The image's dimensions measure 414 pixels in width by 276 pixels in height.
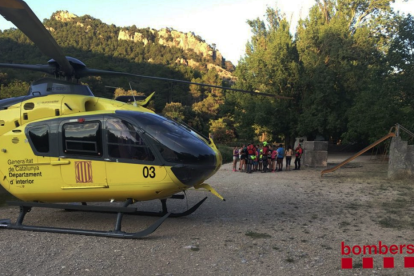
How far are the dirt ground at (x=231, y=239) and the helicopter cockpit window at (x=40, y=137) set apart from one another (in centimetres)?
179

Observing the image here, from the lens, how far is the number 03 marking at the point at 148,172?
18.9ft

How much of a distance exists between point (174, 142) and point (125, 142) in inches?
39.0

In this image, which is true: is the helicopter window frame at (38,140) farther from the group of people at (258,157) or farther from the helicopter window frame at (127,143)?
the group of people at (258,157)

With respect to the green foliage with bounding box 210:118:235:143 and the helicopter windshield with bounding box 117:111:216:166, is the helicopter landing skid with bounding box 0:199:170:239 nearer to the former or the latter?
the helicopter windshield with bounding box 117:111:216:166

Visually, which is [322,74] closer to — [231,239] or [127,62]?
[231,239]

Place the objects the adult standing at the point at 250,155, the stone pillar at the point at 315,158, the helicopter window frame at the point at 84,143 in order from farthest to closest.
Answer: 1. the stone pillar at the point at 315,158
2. the adult standing at the point at 250,155
3. the helicopter window frame at the point at 84,143

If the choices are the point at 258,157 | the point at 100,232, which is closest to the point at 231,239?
the point at 100,232

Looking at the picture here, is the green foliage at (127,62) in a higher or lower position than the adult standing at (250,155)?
higher

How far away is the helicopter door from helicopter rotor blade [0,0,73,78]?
1477 millimetres

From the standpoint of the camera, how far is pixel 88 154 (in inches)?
238

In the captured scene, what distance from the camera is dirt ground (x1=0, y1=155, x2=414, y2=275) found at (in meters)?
4.42

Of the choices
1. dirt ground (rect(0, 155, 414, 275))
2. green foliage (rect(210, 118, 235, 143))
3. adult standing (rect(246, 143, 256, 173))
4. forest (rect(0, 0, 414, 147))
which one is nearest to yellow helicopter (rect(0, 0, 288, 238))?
dirt ground (rect(0, 155, 414, 275))

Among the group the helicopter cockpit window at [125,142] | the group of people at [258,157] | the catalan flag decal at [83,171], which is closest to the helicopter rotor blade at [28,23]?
the helicopter cockpit window at [125,142]

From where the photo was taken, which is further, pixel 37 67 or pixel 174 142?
pixel 37 67
